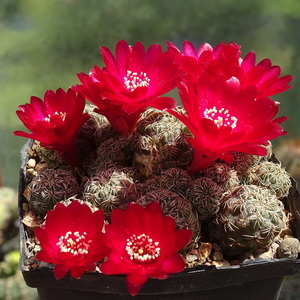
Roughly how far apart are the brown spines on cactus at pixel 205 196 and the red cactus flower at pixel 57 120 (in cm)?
25

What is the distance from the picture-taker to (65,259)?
588 millimetres

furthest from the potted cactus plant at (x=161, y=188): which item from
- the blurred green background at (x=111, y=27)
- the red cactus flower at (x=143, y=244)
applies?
the blurred green background at (x=111, y=27)

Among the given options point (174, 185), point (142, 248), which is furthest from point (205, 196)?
point (142, 248)

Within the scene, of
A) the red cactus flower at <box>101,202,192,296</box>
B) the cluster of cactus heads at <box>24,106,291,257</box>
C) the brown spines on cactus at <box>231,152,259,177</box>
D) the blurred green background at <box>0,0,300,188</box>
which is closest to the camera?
the red cactus flower at <box>101,202,192,296</box>

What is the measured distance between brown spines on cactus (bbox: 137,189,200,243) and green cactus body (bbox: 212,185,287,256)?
50mm

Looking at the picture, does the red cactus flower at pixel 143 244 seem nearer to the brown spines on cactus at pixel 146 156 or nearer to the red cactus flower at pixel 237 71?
the brown spines on cactus at pixel 146 156

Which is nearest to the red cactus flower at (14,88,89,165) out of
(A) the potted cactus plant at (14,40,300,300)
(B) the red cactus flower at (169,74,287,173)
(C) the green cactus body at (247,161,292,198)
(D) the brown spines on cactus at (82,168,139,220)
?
(A) the potted cactus plant at (14,40,300,300)

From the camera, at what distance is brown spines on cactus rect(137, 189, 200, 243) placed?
0.66 metres

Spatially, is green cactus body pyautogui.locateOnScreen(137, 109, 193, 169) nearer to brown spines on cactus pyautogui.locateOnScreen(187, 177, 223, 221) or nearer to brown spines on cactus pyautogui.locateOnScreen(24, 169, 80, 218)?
brown spines on cactus pyautogui.locateOnScreen(187, 177, 223, 221)

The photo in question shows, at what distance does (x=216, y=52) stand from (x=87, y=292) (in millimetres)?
530

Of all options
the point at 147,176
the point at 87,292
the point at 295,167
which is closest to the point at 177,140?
the point at 147,176

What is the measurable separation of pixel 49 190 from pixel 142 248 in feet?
0.76

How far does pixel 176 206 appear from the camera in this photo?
67 cm

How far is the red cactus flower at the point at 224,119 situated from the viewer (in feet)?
2.06
